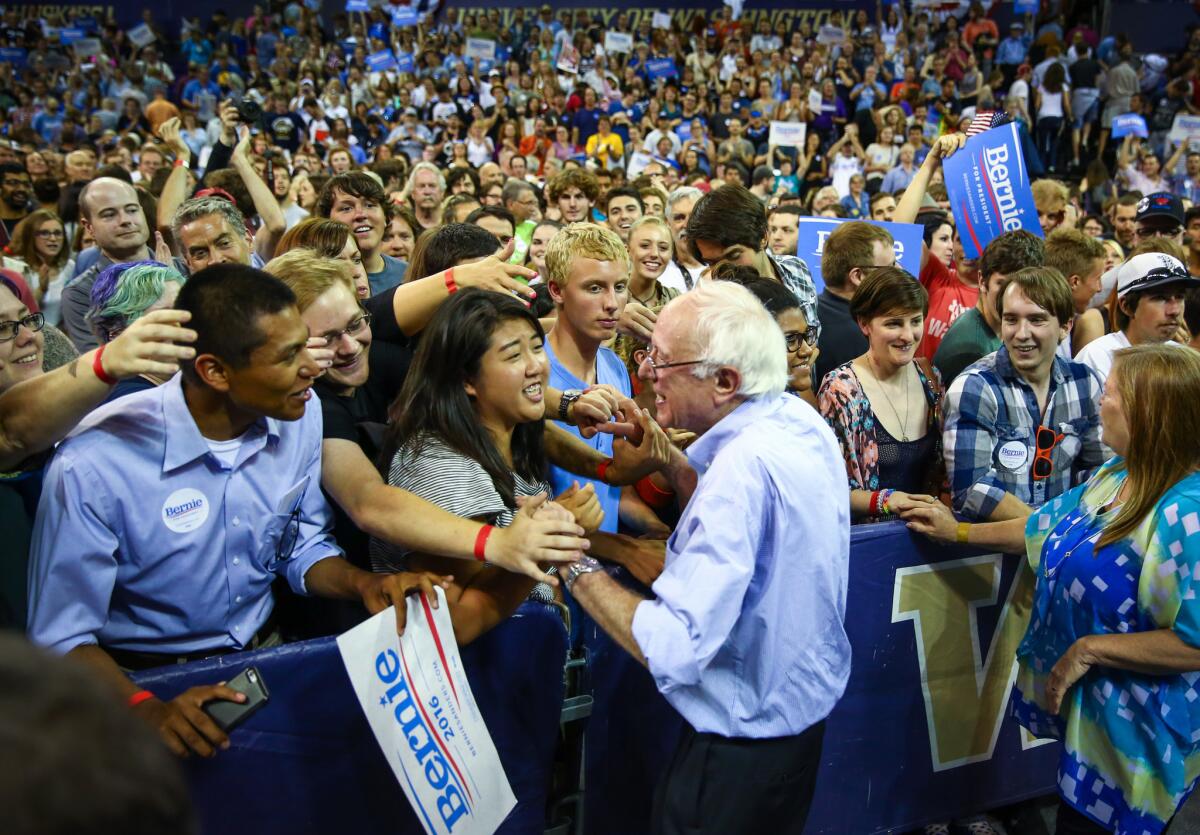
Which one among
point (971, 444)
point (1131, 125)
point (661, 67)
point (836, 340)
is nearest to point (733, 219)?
point (836, 340)

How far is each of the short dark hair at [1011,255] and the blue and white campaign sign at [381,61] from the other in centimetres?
1691

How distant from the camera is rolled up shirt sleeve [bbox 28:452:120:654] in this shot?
2.30 m

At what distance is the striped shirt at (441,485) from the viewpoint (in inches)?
101

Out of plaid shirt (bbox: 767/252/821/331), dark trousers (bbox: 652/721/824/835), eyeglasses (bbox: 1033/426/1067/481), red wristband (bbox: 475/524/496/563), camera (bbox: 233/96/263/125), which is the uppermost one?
camera (bbox: 233/96/263/125)

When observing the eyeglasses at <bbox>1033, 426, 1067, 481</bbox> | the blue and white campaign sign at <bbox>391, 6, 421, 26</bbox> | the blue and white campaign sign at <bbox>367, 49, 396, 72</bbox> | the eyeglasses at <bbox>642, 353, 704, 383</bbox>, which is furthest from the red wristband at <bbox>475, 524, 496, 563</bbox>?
the blue and white campaign sign at <bbox>391, 6, 421, 26</bbox>

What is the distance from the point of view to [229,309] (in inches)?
95.7

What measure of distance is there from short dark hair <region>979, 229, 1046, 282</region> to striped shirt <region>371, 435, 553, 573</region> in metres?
3.17

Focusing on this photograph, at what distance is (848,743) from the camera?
3361 mm

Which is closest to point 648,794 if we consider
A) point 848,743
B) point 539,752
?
point 539,752

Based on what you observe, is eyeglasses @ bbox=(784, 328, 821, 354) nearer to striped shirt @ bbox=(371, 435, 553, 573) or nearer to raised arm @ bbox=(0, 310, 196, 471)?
striped shirt @ bbox=(371, 435, 553, 573)

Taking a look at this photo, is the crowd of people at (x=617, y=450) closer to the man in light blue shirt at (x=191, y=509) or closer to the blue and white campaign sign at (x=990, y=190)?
the man in light blue shirt at (x=191, y=509)

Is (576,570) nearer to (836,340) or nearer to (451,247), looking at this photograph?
(451,247)

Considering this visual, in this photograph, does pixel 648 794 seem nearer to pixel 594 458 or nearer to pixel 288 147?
pixel 594 458

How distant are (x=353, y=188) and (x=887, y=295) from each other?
3009 mm
